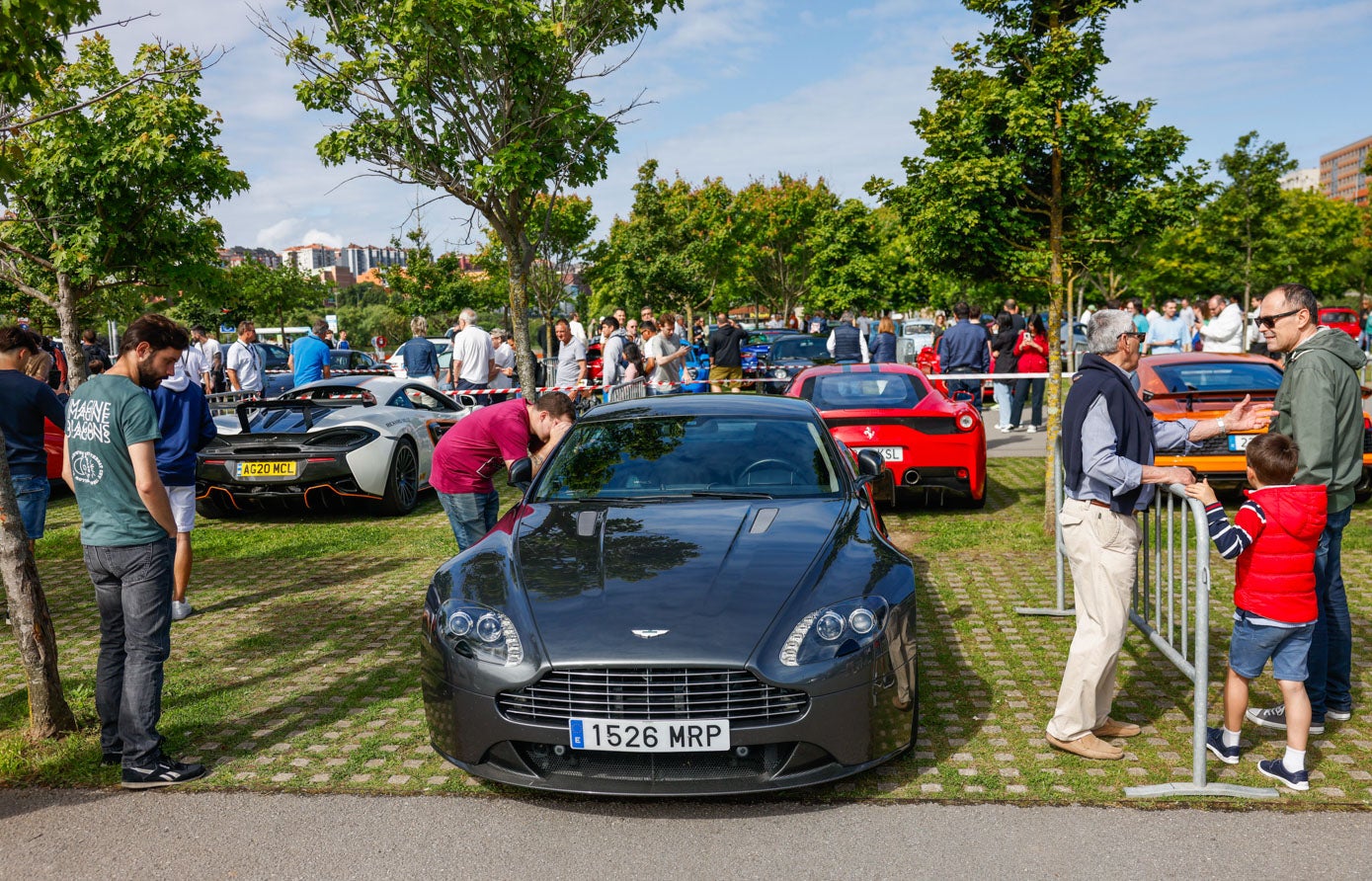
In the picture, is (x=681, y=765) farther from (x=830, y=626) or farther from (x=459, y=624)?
(x=459, y=624)

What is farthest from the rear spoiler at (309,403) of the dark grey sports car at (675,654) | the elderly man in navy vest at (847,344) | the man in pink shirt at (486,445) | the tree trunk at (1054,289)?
the elderly man in navy vest at (847,344)

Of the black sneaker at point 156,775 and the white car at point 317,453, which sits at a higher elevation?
the white car at point 317,453

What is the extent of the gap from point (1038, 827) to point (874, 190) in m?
8.47

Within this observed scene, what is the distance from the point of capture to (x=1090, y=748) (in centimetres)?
448

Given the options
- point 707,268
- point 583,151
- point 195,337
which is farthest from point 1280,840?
point 707,268

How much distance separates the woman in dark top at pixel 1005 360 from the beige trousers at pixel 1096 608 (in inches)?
517

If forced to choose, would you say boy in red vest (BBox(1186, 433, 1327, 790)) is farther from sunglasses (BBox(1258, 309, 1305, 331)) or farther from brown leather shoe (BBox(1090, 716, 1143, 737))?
sunglasses (BBox(1258, 309, 1305, 331))

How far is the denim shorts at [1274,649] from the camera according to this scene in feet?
13.9

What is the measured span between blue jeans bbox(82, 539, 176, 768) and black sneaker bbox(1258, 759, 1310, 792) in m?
4.40

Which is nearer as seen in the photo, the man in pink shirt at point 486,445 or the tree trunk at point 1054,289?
the man in pink shirt at point 486,445

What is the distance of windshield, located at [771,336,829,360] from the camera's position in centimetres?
2502

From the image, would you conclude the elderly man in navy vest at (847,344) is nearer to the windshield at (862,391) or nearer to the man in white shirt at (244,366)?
the man in white shirt at (244,366)

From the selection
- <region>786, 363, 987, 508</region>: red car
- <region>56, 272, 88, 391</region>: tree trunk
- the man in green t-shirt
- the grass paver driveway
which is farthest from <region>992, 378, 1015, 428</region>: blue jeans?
the man in green t-shirt

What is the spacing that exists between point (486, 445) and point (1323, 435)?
4.35 metres
